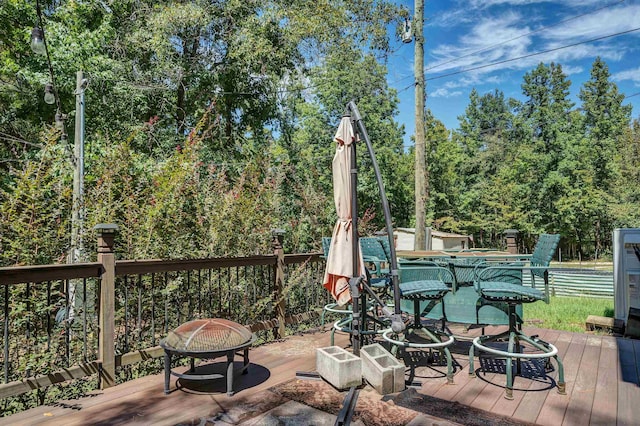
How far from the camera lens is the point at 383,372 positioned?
8.98 ft

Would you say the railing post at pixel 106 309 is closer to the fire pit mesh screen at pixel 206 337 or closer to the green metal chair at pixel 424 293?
the fire pit mesh screen at pixel 206 337

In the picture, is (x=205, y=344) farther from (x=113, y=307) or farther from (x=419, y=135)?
(x=419, y=135)

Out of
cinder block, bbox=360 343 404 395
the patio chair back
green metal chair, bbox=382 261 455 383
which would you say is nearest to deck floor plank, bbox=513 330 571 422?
green metal chair, bbox=382 261 455 383

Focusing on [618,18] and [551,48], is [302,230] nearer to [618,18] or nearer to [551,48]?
[551,48]

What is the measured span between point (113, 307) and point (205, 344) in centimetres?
82

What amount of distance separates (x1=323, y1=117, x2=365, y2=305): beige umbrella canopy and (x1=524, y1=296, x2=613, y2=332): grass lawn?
3.20 m

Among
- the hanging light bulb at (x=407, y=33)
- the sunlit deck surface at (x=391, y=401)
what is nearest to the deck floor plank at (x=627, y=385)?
the sunlit deck surface at (x=391, y=401)

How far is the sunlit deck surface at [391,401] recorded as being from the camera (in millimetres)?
2438

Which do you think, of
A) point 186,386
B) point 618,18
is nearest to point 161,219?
point 186,386

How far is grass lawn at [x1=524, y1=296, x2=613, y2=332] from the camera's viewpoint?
5215 millimetres

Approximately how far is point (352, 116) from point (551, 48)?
9.83m

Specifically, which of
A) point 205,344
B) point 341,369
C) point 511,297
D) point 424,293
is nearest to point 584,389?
point 511,297

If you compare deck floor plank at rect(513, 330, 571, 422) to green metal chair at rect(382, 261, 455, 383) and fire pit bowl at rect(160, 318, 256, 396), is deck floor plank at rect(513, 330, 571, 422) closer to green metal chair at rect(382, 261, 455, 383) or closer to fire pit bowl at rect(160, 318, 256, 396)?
green metal chair at rect(382, 261, 455, 383)

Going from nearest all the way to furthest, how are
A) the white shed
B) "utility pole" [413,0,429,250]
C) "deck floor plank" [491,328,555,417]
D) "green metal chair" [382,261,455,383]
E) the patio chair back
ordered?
"deck floor plank" [491,328,555,417] < "green metal chair" [382,261,455,383] < the patio chair back < "utility pole" [413,0,429,250] < the white shed
